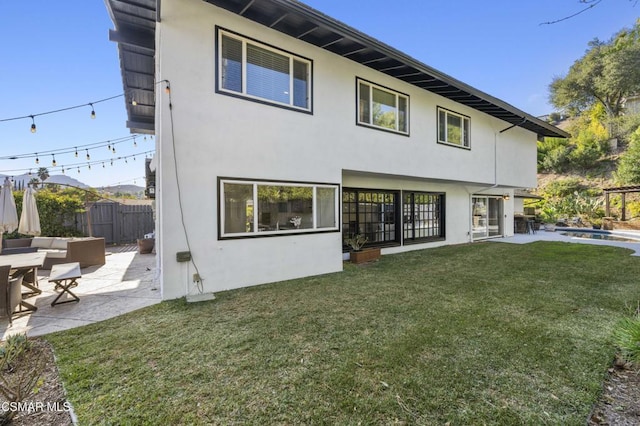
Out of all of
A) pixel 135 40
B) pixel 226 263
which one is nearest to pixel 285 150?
pixel 226 263

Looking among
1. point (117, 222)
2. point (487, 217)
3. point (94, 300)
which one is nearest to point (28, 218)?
point (94, 300)

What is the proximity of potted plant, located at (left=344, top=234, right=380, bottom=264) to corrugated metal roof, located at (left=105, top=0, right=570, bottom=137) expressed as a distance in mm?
5331

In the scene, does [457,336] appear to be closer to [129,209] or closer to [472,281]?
[472,281]

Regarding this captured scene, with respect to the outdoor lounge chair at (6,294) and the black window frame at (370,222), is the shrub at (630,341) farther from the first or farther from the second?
the outdoor lounge chair at (6,294)

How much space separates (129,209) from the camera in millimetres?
14391

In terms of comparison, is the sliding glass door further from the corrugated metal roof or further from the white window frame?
the corrugated metal roof

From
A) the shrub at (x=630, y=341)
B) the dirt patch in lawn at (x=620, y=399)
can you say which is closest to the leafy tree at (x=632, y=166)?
the shrub at (x=630, y=341)

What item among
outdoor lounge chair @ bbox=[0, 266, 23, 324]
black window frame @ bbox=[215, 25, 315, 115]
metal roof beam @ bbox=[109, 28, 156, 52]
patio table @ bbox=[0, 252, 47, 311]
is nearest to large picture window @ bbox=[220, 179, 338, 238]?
black window frame @ bbox=[215, 25, 315, 115]

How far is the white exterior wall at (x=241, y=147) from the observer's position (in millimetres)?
5414

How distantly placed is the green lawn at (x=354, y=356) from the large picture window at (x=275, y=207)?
55.7 inches

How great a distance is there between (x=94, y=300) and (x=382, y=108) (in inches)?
348

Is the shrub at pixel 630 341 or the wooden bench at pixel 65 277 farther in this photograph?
the wooden bench at pixel 65 277

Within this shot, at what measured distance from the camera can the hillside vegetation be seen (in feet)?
72.8

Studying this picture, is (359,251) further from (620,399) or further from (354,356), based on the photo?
Answer: (620,399)
